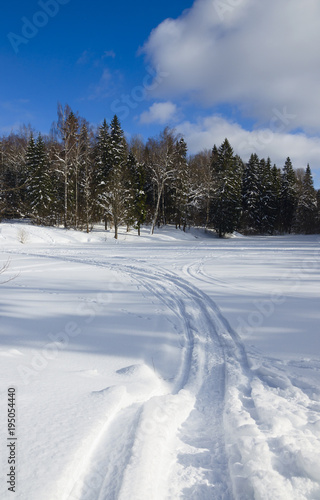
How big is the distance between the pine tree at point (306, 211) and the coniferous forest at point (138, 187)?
0.48ft

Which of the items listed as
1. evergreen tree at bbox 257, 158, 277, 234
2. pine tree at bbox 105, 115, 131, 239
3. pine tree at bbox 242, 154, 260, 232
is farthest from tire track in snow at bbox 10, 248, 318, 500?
evergreen tree at bbox 257, 158, 277, 234

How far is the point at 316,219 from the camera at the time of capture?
4322 cm

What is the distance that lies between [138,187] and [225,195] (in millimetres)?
10994

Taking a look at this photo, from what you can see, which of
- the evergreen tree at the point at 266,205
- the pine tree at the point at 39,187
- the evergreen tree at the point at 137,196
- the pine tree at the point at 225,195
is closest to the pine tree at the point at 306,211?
the evergreen tree at the point at 266,205

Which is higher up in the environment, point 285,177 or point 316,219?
point 285,177

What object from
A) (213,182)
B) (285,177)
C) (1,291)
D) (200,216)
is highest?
(285,177)

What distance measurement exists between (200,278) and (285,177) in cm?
4448

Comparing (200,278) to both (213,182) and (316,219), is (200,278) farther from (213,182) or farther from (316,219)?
(316,219)

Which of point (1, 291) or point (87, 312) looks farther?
point (1, 291)

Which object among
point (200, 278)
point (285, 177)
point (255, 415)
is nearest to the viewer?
point (255, 415)

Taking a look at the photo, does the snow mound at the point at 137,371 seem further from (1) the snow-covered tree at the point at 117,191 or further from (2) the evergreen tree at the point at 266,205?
(2) the evergreen tree at the point at 266,205

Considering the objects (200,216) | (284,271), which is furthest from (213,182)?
(284,271)

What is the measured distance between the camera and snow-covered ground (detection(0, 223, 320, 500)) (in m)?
1.77

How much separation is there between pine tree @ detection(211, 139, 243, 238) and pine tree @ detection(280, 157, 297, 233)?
14.2 meters
